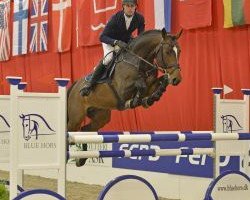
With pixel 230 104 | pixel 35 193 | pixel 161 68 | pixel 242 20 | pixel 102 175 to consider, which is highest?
pixel 242 20

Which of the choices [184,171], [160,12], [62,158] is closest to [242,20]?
[160,12]

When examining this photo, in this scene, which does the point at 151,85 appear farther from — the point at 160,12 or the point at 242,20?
the point at 160,12

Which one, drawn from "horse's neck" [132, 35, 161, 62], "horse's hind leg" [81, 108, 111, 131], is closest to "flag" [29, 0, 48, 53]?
"horse's hind leg" [81, 108, 111, 131]

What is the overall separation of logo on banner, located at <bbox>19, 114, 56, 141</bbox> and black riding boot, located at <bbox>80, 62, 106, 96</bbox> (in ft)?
6.54

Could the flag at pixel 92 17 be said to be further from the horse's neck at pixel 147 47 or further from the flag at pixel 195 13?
the horse's neck at pixel 147 47

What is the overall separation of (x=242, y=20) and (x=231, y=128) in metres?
1.67

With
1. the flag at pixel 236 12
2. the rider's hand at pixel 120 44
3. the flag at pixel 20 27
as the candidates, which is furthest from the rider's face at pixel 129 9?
the flag at pixel 20 27

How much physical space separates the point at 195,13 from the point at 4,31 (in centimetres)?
551

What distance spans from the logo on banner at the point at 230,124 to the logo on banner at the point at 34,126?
1844 millimetres

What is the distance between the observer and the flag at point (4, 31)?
36.1 ft

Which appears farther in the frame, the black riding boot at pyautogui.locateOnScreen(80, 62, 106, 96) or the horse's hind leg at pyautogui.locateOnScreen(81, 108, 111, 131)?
the horse's hind leg at pyautogui.locateOnScreen(81, 108, 111, 131)

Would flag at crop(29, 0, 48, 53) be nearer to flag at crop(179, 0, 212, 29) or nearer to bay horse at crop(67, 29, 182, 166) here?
flag at crop(179, 0, 212, 29)

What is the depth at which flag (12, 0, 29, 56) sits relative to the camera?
10.4 metres

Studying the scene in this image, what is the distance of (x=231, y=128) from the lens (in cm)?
473
